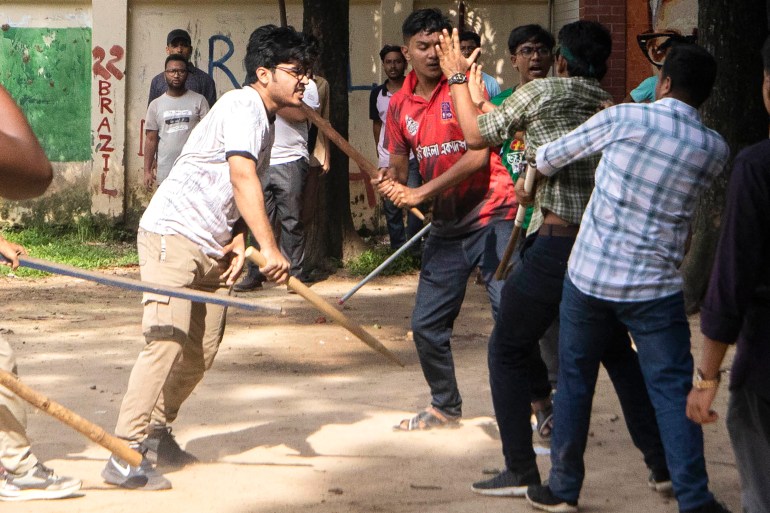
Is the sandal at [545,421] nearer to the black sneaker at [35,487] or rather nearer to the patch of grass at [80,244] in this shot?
the black sneaker at [35,487]

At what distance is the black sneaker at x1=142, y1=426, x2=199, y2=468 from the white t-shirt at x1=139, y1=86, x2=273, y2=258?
86 cm

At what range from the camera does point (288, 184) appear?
10.1 meters

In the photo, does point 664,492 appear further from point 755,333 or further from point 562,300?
point 755,333

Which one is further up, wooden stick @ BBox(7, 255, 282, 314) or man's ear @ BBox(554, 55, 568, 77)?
man's ear @ BBox(554, 55, 568, 77)

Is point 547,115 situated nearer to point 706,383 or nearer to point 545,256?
point 545,256

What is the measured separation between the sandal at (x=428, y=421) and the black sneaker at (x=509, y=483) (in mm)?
1010

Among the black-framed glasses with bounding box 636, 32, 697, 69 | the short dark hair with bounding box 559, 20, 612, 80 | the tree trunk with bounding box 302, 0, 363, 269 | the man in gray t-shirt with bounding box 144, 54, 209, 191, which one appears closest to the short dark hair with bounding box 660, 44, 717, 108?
the short dark hair with bounding box 559, 20, 612, 80

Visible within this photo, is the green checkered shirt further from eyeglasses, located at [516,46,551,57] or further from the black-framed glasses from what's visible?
the black-framed glasses

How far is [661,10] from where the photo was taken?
41.3 feet

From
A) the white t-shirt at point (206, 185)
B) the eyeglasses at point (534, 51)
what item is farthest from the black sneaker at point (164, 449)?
the eyeglasses at point (534, 51)

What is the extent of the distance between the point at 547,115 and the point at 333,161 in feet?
22.9

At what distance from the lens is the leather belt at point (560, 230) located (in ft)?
15.4

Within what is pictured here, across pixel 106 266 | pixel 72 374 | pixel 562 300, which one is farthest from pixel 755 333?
pixel 106 266

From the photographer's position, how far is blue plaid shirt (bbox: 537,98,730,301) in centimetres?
412
